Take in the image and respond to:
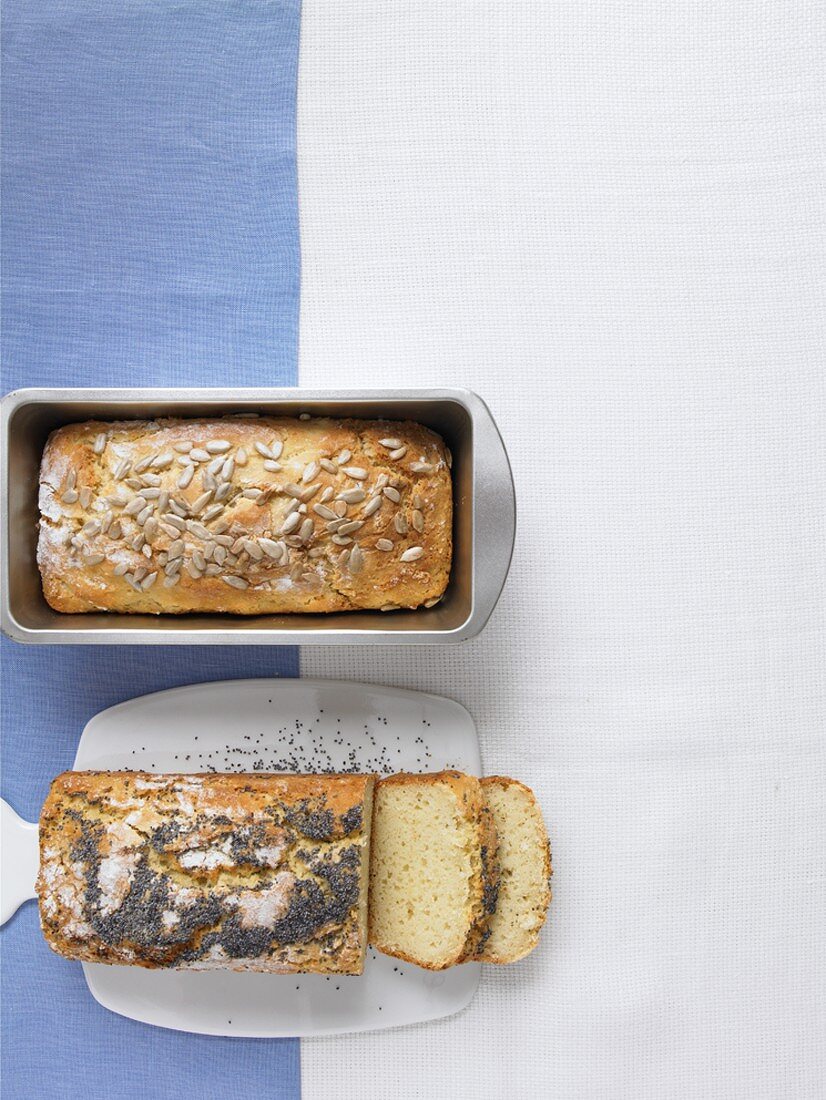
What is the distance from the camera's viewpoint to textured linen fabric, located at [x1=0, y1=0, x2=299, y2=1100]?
224 centimetres

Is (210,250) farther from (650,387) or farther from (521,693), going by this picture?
(521,693)

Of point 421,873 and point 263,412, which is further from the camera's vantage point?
point 421,873

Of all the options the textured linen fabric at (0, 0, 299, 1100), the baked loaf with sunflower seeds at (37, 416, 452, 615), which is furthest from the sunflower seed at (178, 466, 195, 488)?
the textured linen fabric at (0, 0, 299, 1100)

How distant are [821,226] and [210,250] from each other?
1658 mm

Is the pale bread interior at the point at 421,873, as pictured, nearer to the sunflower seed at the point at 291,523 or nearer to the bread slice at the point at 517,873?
the bread slice at the point at 517,873

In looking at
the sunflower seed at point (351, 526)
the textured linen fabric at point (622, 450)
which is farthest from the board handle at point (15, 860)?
the sunflower seed at point (351, 526)

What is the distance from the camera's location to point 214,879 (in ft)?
6.34

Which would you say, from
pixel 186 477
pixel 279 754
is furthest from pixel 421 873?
pixel 186 477

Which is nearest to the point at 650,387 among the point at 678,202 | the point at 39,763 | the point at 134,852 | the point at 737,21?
the point at 678,202

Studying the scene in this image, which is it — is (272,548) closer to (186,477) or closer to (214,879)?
(186,477)

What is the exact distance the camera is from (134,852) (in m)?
1.93

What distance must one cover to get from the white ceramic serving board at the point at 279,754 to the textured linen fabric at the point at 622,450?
0.28ft

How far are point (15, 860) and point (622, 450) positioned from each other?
193 centimetres

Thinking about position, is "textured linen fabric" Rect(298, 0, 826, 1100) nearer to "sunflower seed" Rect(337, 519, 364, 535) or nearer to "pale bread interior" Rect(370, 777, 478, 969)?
"pale bread interior" Rect(370, 777, 478, 969)
